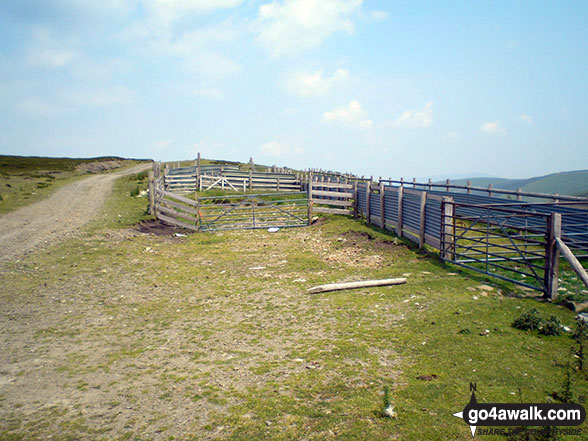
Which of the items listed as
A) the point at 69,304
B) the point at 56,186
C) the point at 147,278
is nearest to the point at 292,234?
the point at 147,278

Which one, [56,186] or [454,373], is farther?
[56,186]

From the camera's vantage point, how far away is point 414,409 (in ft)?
14.1

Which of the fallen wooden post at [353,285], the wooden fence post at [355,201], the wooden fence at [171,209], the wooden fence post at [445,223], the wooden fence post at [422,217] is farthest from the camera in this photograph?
the wooden fence post at [355,201]

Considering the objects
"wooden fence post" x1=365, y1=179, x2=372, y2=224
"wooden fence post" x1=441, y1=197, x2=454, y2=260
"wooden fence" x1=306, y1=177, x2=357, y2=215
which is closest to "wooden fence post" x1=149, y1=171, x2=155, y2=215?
"wooden fence" x1=306, y1=177, x2=357, y2=215

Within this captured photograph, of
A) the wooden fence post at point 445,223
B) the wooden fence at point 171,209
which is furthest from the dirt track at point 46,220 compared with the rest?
the wooden fence post at point 445,223

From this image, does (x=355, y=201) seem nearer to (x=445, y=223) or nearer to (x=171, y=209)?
(x=445, y=223)

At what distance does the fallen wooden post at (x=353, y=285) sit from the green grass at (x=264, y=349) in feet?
0.56

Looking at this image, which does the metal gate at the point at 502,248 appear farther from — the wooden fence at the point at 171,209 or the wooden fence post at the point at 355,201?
the wooden fence at the point at 171,209

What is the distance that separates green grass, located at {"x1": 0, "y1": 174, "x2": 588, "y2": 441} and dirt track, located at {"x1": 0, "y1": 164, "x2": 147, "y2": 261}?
2113 mm

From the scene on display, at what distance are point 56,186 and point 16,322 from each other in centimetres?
2847

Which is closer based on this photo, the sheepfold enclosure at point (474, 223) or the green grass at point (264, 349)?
the green grass at point (264, 349)

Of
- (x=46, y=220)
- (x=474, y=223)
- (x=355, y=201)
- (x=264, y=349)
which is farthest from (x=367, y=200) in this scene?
(x=46, y=220)

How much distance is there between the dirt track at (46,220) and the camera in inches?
512

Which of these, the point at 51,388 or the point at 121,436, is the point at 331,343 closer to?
the point at 121,436
